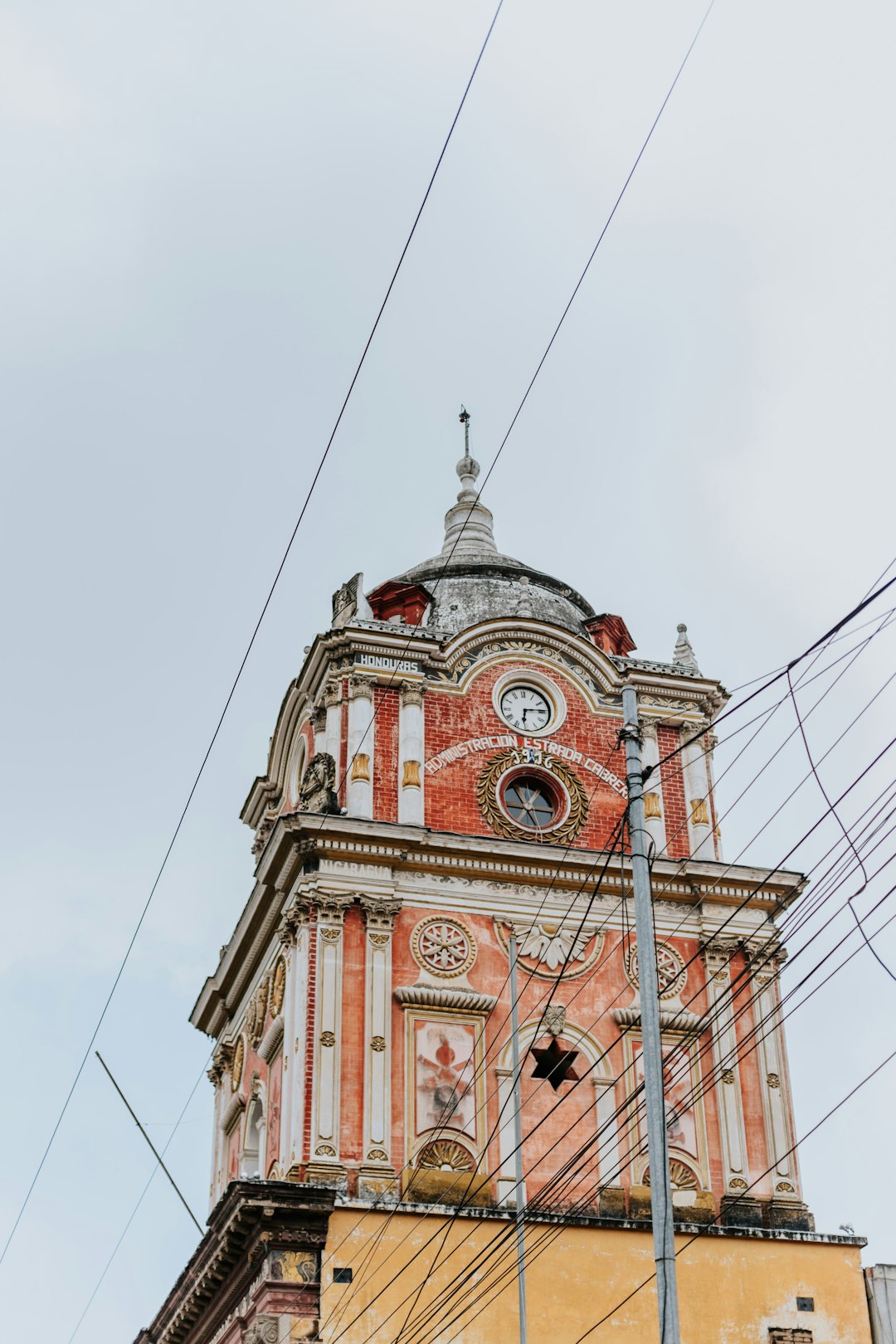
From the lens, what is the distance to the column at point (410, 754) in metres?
32.2

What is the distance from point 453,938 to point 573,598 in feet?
31.7

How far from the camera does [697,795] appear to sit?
113ft

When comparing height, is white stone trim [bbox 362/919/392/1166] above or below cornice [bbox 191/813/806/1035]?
below

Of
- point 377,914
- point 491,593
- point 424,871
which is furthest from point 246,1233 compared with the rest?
point 491,593

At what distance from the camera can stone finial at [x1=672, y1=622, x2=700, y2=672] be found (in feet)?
118

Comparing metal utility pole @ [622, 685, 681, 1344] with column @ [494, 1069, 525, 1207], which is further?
column @ [494, 1069, 525, 1207]

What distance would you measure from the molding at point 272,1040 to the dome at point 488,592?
8434 mm

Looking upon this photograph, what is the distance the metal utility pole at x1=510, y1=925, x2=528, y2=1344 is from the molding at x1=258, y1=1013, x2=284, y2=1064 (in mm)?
3985

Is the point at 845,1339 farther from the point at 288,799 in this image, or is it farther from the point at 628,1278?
the point at 288,799

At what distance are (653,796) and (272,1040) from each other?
27.4ft

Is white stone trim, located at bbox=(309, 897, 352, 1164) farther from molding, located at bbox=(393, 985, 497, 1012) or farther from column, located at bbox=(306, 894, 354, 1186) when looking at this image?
molding, located at bbox=(393, 985, 497, 1012)

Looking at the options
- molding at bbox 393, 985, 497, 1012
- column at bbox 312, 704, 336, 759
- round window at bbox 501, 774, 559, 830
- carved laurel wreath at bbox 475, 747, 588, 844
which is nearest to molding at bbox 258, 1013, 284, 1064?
molding at bbox 393, 985, 497, 1012

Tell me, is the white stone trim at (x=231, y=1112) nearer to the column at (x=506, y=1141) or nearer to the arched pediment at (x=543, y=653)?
the column at (x=506, y=1141)

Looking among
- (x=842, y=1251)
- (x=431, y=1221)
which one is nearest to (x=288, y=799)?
(x=431, y=1221)
